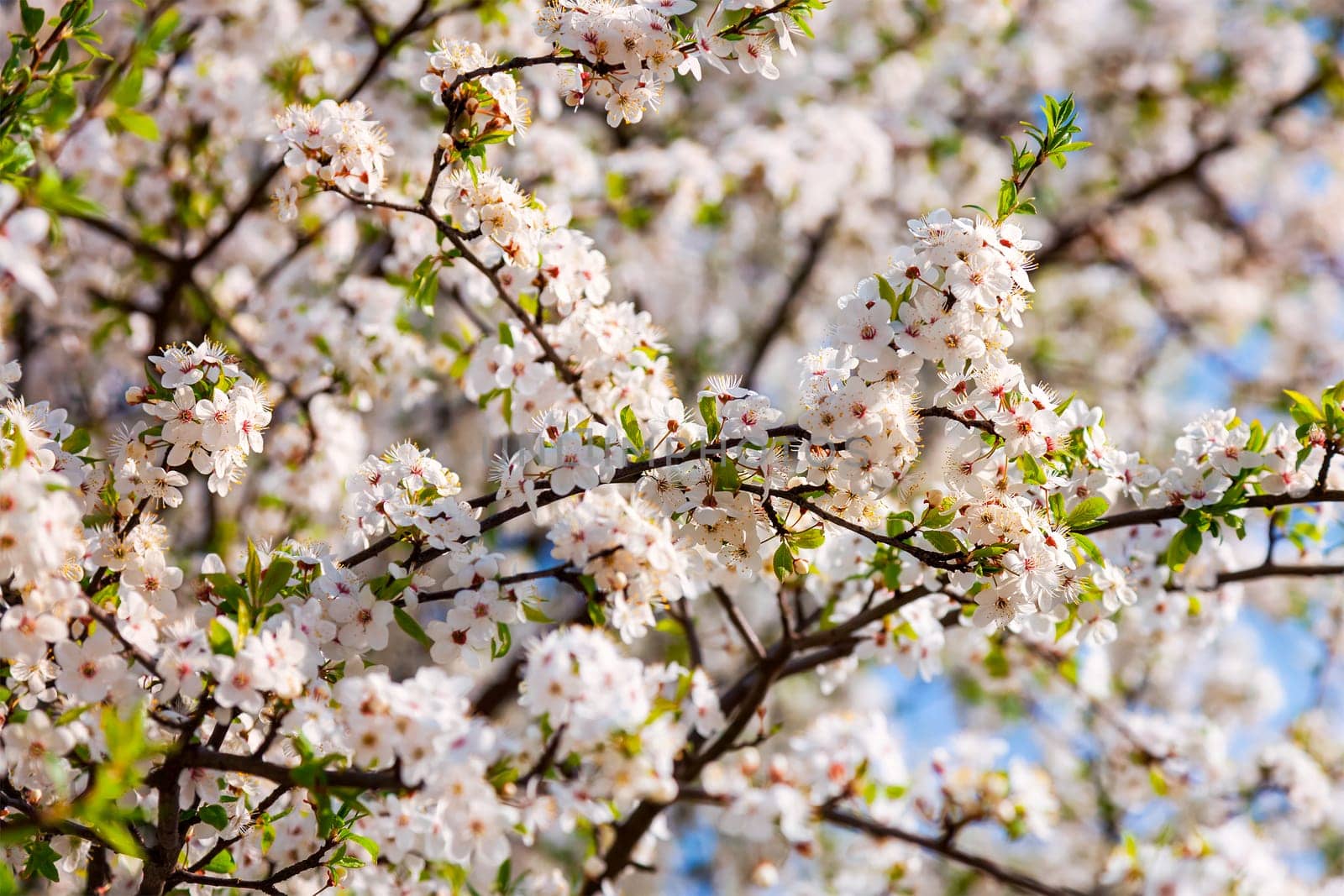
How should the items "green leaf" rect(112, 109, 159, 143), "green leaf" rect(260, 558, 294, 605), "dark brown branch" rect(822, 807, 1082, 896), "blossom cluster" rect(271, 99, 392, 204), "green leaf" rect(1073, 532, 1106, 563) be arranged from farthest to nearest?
1. "dark brown branch" rect(822, 807, 1082, 896)
2. "blossom cluster" rect(271, 99, 392, 204)
3. "green leaf" rect(1073, 532, 1106, 563)
4. "green leaf" rect(260, 558, 294, 605)
5. "green leaf" rect(112, 109, 159, 143)

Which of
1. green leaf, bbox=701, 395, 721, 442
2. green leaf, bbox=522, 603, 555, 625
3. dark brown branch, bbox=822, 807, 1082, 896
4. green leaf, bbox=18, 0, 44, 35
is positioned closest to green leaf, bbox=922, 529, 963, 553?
green leaf, bbox=701, 395, 721, 442

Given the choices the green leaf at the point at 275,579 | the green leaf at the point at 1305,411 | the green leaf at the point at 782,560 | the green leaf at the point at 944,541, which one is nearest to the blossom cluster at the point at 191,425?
the green leaf at the point at 275,579

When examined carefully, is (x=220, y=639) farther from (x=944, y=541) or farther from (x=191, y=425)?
(x=944, y=541)

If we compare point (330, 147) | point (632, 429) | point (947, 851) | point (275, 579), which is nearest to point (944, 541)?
point (632, 429)

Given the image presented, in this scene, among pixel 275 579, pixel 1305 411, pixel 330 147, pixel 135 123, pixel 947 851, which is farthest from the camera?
pixel 947 851

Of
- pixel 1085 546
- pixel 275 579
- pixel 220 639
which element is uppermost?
pixel 1085 546

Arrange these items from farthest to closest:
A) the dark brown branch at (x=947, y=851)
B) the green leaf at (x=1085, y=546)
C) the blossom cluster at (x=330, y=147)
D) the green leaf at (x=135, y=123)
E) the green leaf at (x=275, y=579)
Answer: the dark brown branch at (x=947, y=851) < the blossom cluster at (x=330, y=147) < the green leaf at (x=1085, y=546) < the green leaf at (x=275, y=579) < the green leaf at (x=135, y=123)

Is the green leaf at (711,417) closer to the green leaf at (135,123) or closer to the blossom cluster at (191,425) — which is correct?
the blossom cluster at (191,425)

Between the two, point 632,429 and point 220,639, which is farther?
point 632,429

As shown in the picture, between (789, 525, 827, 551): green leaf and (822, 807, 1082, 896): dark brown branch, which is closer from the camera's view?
(789, 525, 827, 551): green leaf

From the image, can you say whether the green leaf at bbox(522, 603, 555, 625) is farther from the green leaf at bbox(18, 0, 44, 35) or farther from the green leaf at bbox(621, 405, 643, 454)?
the green leaf at bbox(18, 0, 44, 35)

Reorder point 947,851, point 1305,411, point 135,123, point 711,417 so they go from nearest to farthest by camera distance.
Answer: point 135,123, point 711,417, point 1305,411, point 947,851

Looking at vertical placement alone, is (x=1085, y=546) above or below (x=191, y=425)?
above

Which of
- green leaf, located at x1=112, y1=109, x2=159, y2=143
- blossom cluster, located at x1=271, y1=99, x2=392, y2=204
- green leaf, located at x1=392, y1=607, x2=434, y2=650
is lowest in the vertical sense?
green leaf, located at x1=392, y1=607, x2=434, y2=650
